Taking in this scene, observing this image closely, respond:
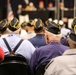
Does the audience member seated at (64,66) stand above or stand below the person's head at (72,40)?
below

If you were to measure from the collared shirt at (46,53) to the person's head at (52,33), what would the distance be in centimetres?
12

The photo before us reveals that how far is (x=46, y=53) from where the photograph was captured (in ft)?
12.1

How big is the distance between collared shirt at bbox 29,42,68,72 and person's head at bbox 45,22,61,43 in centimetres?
12

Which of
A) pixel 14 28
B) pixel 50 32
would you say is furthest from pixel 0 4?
pixel 50 32

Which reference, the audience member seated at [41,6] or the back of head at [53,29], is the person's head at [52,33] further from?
the audience member seated at [41,6]

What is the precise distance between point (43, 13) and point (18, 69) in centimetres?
940

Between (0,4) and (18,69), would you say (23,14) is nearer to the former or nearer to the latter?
(0,4)

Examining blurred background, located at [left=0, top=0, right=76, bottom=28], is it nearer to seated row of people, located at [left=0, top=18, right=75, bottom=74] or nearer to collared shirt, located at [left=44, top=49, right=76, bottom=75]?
seated row of people, located at [left=0, top=18, right=75, bottom=74]

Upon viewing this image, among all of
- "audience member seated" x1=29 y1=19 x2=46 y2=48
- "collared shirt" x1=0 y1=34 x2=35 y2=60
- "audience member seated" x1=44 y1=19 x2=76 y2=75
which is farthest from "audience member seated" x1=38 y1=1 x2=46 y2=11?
"audience member seated" x1=44 y1=19 x2=76 y2=75

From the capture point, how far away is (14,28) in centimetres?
479

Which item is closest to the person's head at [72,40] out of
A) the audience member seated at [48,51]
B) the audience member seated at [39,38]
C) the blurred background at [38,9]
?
the audience member seated at [48,51]

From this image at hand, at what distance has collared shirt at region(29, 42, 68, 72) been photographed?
3668 millimetres

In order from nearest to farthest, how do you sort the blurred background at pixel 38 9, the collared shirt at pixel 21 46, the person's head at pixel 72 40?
the person's head at pixel 72 40, the collared shirt at pixel 21 46, the blurred background at pixel 38 9

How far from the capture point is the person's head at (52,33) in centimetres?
382
